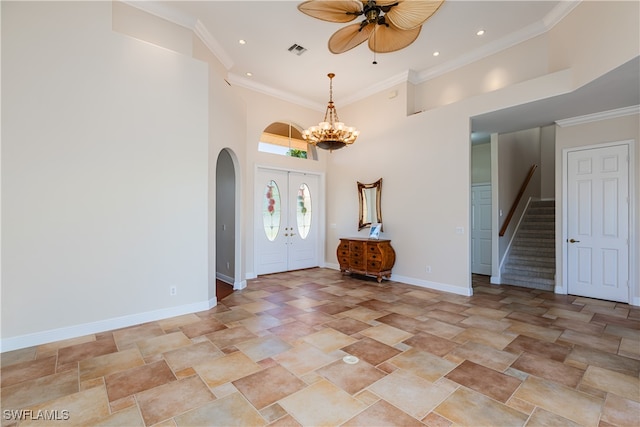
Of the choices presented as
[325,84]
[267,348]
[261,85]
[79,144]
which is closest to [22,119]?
[79,144]

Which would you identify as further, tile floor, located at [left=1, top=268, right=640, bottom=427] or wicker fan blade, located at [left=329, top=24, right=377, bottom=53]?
wicker fan blade, located at [left=329, top=24, right=377, bottom=53]

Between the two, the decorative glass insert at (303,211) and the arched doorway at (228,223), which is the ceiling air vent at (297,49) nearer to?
the arched doorway at (228,223)

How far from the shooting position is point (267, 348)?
318 centimetres

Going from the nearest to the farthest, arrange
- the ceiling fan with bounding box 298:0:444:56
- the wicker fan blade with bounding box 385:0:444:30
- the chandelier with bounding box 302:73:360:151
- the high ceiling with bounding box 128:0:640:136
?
1. the wicker fan blade with bounding box 385:0:444:30
2. the ceiling fan with bounding box 298:0:444:56
3. the high ceiling with bounding box 128:0:640:136
4. the chandelier with bounding box 302:73:360:151

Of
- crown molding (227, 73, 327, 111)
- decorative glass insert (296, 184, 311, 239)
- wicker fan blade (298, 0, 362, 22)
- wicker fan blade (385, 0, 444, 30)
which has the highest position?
crown molding (227, 73, 327, 111)

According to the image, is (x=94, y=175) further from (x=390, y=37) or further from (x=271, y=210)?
(x=390, y=37)

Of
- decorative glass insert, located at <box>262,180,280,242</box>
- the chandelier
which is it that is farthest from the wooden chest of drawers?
the chandelier

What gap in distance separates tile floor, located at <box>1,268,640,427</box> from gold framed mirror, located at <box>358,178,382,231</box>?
2745 mm

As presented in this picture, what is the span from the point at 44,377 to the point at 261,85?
597cm

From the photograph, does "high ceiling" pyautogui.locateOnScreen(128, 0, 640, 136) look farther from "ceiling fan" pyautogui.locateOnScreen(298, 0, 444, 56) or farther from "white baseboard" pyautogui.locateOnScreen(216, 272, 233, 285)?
"white baseboard" pyautogui.locateOnScreen(216, 272, 233, 285)

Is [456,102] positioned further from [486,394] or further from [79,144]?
[79,144]

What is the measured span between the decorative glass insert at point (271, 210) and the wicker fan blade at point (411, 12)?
4473 mm

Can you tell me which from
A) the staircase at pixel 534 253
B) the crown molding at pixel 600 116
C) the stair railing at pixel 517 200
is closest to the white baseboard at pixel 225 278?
the staircase at pixel 534 253

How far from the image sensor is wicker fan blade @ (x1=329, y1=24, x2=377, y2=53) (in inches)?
140
